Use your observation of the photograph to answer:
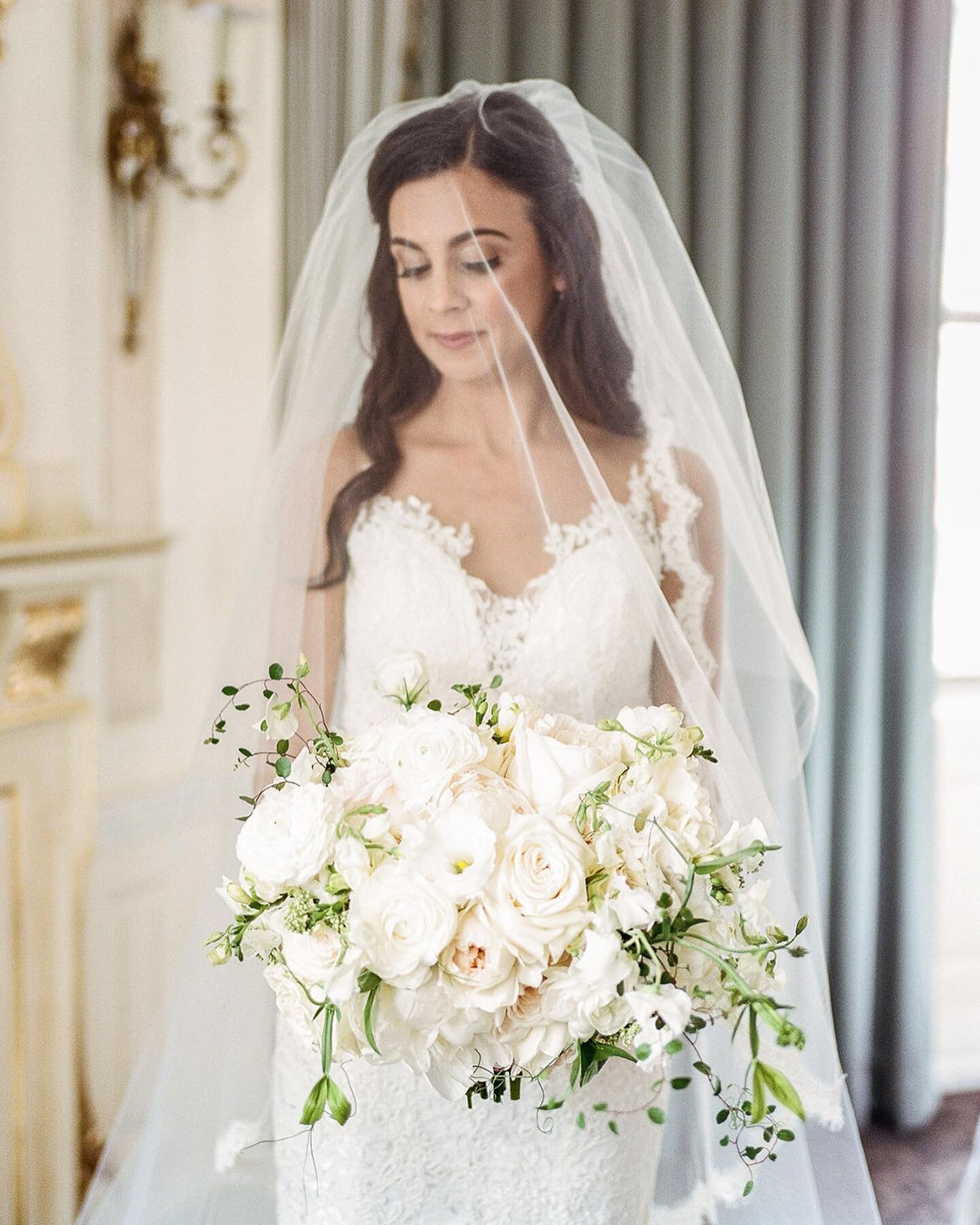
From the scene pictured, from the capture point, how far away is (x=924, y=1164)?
9.27 ft

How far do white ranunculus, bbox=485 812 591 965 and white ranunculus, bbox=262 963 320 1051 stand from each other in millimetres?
219

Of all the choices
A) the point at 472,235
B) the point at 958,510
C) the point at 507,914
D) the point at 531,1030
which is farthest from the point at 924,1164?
the point at 472,235

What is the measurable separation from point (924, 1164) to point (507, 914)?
7.29 feet

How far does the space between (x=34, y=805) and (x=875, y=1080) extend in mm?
2110

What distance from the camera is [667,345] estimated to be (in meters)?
1.69

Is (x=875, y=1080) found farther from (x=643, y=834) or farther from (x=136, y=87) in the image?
(x=136, y=87)

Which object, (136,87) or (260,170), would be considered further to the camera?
(260,170)

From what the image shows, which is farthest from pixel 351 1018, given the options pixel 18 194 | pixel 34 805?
pixel 18 194

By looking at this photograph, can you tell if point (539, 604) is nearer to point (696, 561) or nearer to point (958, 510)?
point (696, 561)

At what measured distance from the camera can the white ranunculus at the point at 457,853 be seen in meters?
1.08

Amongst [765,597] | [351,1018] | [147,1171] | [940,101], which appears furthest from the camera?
[940,101]

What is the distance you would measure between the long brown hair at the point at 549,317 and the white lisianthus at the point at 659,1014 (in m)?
0.88

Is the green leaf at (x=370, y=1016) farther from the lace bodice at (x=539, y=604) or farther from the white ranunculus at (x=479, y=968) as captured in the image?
the lace bodice at (x=539, y=604)

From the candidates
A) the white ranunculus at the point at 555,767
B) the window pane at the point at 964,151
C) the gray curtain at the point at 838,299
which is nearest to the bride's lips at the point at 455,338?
the white ranunculus at the point at 555,767
